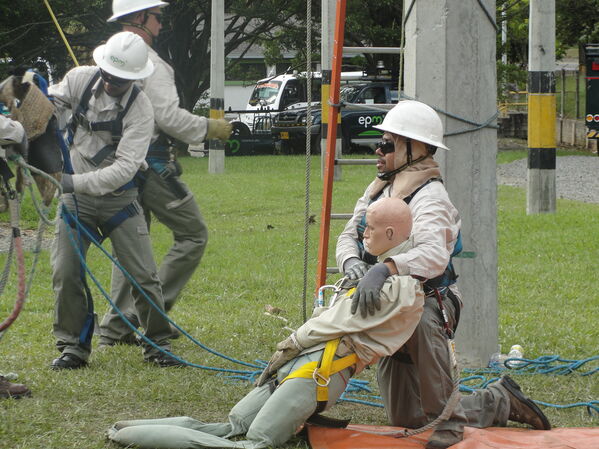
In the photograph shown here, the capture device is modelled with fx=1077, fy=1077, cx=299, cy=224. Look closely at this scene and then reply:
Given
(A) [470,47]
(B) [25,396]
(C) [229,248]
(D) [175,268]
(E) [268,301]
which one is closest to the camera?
(B) [25,396]

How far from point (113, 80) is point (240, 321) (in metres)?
2.53

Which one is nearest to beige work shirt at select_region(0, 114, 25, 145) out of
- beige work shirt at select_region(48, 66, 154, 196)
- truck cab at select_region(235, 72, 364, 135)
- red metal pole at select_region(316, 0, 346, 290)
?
beige work shirt at select_region(48, 66, 154, 196)

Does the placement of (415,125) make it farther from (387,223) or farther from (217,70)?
(217,70)

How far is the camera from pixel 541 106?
14.0 meters

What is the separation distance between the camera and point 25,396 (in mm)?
Result: 5832

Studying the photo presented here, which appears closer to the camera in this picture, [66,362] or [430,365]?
[430,365]

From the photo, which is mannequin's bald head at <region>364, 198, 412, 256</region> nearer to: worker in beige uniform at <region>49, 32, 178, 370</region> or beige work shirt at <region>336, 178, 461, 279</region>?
beige work shirt at <region>336, 178, 461, 279</region>

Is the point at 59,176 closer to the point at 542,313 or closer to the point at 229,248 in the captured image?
the point at 542,313

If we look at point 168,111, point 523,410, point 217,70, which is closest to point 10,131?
point 168,111

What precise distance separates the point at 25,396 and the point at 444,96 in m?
3.01

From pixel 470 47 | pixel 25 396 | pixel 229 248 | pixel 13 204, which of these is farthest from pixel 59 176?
pixel 229 248

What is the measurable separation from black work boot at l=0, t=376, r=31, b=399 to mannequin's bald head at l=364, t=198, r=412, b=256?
7.04ft

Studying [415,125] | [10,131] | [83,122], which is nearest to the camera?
[415,125]

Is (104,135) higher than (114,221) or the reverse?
higher
